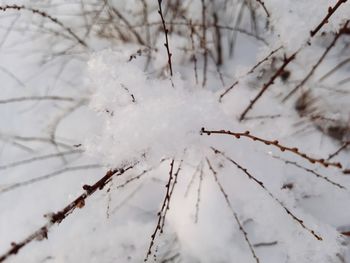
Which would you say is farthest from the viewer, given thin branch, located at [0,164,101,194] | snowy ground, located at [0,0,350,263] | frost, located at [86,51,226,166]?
thin branch, located at [0,164,101,194]

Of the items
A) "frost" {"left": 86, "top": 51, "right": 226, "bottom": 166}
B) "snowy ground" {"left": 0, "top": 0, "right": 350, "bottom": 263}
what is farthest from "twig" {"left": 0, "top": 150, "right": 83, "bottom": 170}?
"frost" {"left": 86, "top": 51, "right": 226, "bottom": 166}

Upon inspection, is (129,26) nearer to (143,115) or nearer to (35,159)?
(35,159)

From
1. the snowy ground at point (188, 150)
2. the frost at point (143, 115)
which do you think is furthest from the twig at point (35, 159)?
the frost at point (143, 115)

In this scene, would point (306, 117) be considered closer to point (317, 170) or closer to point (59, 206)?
point (317, 170)

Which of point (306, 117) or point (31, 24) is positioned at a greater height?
point (31, 24)

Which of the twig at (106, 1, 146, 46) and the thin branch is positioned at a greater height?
the twig at (106, 1, 146, 46)

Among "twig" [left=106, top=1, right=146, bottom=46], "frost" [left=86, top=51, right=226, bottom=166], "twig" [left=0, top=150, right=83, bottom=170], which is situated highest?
"twig" [left=106, top=1, right=146, bottom=46]

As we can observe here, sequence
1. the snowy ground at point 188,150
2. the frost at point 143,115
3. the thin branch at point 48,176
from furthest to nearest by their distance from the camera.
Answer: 1. the thin branch at point 48,176
2. the snowy ground at point 188,150
3. the frost at point 143,115

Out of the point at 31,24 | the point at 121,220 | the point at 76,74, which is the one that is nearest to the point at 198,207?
the point at 121,220

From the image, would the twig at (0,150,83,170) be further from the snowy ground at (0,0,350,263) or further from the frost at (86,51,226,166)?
the frost at (86,51,226,166)

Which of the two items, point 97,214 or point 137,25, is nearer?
point 97,214

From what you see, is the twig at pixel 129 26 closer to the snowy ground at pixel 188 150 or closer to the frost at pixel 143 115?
the snowy ground at pixel 188 150
